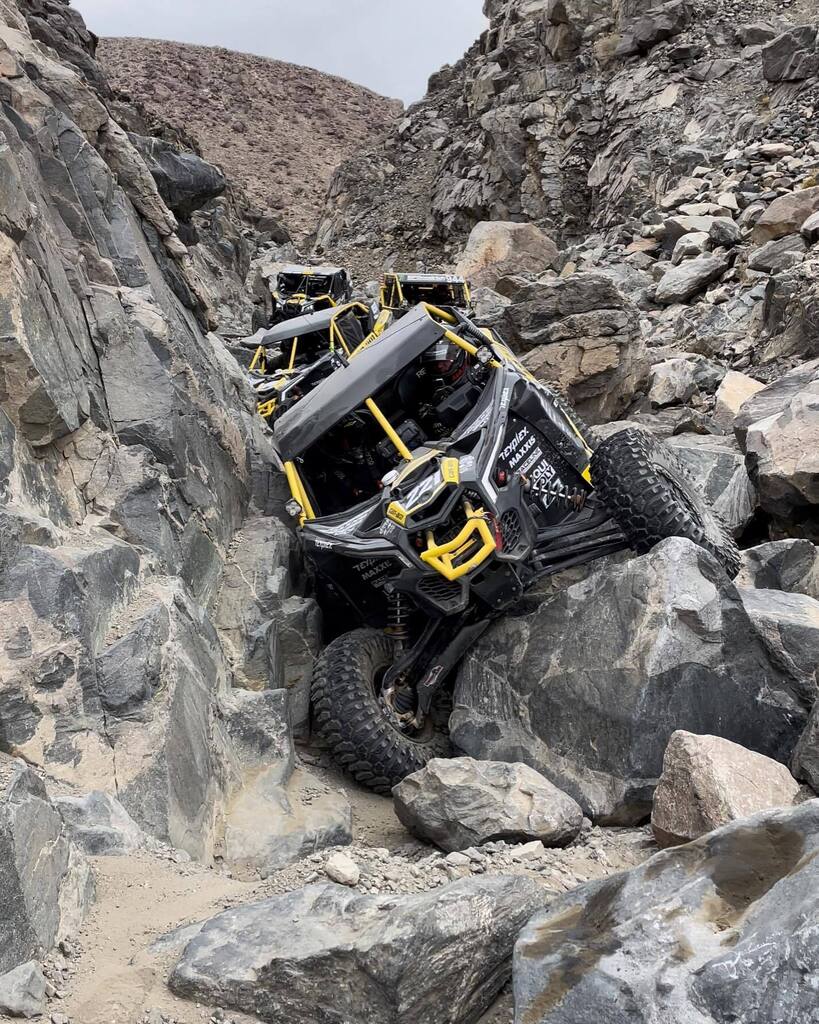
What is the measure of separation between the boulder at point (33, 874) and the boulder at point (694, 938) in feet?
4.76

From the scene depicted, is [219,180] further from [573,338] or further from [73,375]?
[73,375]

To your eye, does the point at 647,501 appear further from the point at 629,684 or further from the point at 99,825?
the point at 99,825

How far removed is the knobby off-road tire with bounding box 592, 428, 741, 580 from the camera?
5.84 meters

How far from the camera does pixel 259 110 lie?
2341 inches

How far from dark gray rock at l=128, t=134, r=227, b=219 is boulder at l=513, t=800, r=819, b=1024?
→ 11.5 metres

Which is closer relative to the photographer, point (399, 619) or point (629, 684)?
point (629, 684)

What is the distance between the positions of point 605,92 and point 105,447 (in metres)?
24.6

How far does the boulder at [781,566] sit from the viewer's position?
226 inches

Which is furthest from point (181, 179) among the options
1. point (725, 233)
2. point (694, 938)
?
point (694, 938)

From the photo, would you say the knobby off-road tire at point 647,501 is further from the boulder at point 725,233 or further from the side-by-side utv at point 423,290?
the boulder at point 725,233

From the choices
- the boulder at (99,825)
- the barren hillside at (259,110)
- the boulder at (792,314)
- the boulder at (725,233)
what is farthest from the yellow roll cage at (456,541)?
the barren hillside at (259,110)

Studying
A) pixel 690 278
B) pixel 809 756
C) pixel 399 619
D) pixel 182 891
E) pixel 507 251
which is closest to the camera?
pixel 182 891

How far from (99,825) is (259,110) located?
211 ft

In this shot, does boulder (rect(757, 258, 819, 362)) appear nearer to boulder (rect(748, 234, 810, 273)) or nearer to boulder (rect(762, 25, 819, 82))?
boulder (rect(748, 234, 810, 273))
